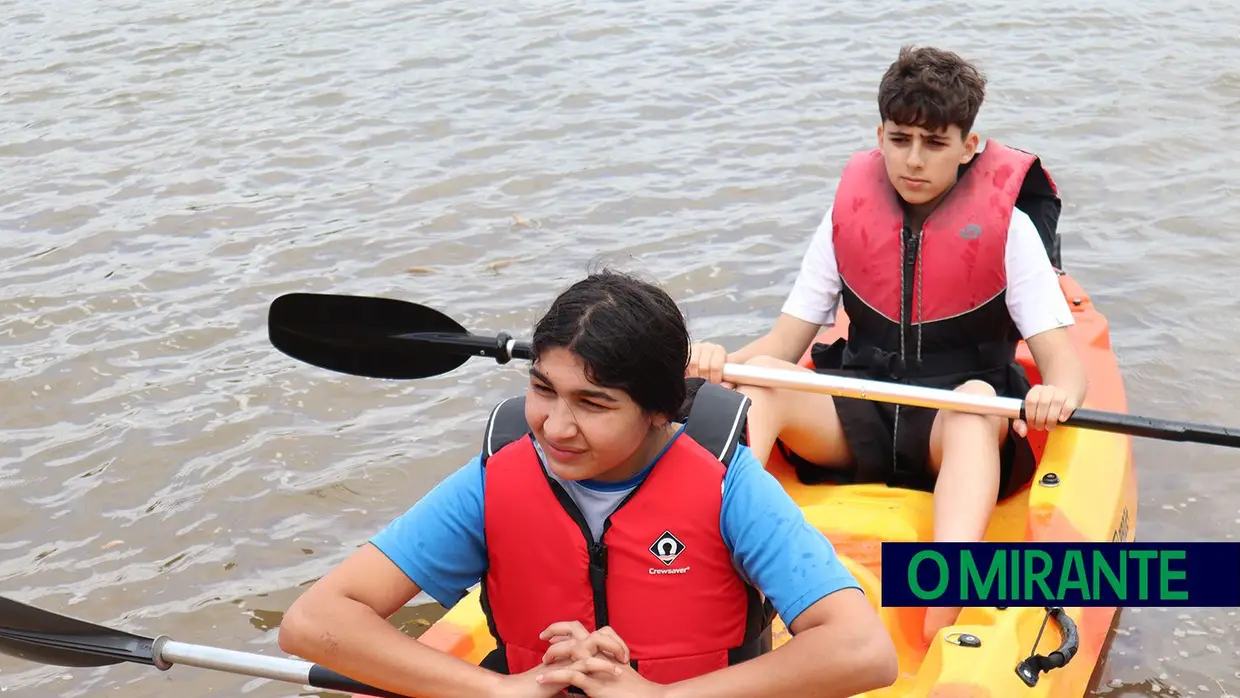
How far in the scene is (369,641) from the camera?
1.83 metres

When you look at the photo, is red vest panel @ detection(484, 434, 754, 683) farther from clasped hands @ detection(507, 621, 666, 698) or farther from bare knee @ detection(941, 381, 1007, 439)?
bare knee @ detection(941, 381, 1007, 439)

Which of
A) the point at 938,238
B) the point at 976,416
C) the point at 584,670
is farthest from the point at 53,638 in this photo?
the point at 938,238

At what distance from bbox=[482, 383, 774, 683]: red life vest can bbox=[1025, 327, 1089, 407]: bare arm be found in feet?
3.74

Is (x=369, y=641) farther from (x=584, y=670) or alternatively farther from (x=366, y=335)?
(x=366, y=335)

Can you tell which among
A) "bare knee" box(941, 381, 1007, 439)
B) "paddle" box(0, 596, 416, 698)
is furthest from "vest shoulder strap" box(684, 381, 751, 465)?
"bare knee" box(941, 381, 1007, 439)

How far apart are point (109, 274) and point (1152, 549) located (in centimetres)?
341

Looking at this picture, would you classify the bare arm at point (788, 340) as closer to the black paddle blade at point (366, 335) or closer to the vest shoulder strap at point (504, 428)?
the black paddle blade at point (366, 335)

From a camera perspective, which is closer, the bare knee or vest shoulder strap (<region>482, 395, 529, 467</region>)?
vest shoulder strap (<region>482, 395, 529, 467</region>)

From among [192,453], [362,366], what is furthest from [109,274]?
[362,366]

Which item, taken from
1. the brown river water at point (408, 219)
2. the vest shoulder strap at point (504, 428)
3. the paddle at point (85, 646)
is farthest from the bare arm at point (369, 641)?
the brown river water at point (408, 219)

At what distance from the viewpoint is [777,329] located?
316 cm

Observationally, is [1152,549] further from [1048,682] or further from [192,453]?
[192,453]

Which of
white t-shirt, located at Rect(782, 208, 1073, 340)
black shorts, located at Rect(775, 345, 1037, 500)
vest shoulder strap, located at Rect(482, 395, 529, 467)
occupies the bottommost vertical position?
black shorts, located at Rect(775, 345, 1037, 500)

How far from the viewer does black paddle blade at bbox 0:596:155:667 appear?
234 centimetres
